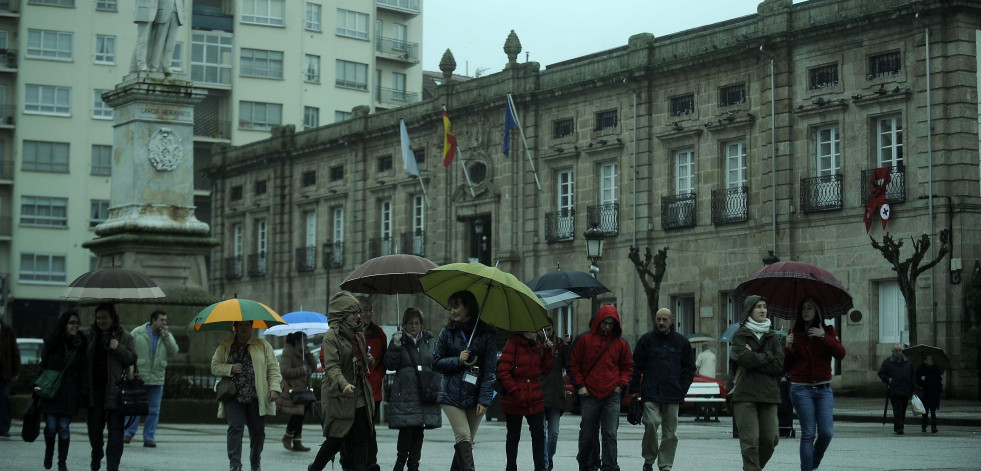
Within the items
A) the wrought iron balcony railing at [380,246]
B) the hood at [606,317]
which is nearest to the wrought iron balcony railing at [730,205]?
the wrought iron balcony railing at [380,246]

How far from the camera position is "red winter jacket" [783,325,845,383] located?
13.2 m

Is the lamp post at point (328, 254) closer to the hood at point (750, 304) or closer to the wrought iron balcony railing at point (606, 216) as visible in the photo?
the wrought iron balcony railing at point (606, 216)

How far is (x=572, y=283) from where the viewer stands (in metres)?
17.5

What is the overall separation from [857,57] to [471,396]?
83.1 ft

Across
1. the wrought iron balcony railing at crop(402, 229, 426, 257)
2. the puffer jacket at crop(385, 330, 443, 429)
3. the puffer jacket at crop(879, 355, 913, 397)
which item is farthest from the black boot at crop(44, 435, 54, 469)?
the wrought iron balcony railing at crop(402, 229, 426, 257)

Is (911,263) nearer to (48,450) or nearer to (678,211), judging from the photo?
(678,211)

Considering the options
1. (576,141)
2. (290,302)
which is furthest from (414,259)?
(290,302)

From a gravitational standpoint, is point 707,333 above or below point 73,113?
below

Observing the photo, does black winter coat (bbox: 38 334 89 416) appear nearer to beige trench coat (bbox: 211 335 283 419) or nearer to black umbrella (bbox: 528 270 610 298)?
beige trench coat (bbox: 211 335 283 419)

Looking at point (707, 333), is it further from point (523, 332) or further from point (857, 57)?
point (523, 332)

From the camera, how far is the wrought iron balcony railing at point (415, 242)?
50.2m

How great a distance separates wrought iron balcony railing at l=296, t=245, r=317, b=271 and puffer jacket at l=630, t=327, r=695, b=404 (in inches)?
1663

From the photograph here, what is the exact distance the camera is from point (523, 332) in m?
13.5

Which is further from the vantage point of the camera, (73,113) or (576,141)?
(73,113)
